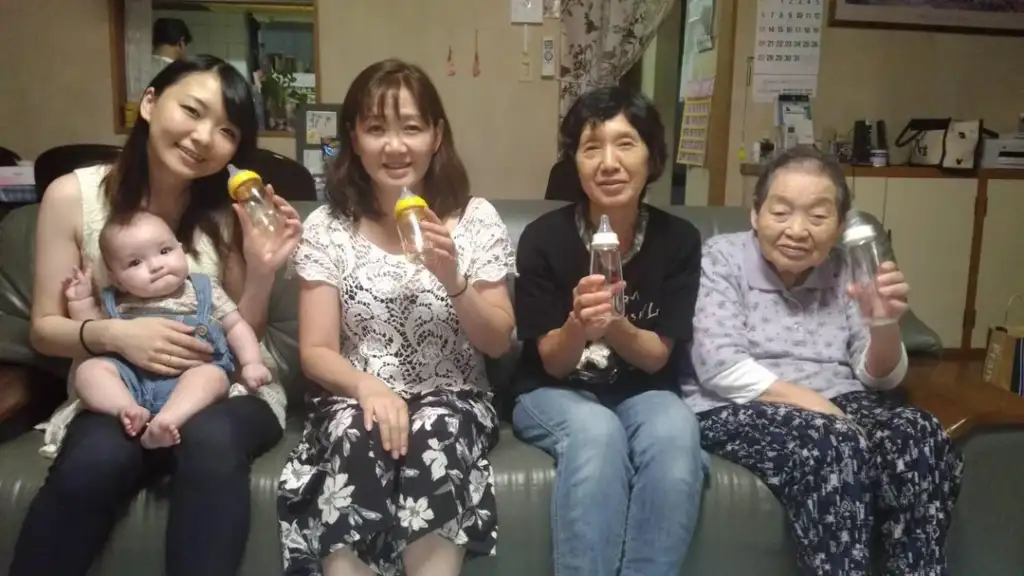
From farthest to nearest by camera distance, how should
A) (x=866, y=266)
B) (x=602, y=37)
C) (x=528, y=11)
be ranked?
(x=528, y=11) → (x=602, y=37) → (x=866, y=266)

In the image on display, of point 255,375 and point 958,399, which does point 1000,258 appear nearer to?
point 958,399

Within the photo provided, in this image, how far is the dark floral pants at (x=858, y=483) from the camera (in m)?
1.29

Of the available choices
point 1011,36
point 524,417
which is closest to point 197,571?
point 524,417

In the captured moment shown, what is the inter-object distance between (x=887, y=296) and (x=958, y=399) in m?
0.29

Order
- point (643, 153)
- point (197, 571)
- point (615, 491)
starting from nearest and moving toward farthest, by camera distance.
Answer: point (197, 571)
point (615, 491)
point (643, 153)

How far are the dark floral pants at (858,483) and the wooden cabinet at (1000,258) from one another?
269 cm

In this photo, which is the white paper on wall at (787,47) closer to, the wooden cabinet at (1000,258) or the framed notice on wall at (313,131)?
the wooden cabinet at (1000,258)

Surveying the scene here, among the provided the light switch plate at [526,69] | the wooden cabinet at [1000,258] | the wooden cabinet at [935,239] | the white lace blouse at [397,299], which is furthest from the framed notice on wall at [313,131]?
the wooden cabinet at [1000,258]

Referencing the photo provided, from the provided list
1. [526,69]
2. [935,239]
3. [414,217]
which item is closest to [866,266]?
[414,217]

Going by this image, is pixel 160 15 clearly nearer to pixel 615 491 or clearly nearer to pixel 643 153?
pixel 643 153

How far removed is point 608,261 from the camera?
55.7 inches

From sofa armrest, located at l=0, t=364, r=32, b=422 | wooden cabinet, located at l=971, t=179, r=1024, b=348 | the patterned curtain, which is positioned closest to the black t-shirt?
sofa armrest, located at l=0, t=364, r=32, b=422

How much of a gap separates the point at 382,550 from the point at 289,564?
0.18 metres

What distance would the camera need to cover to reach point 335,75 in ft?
12.8
